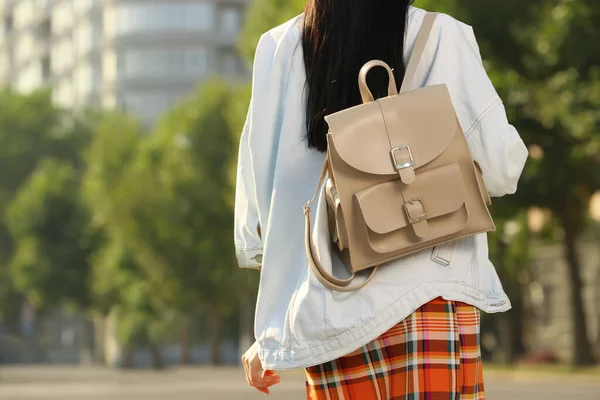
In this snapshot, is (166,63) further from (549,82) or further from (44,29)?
(549,82)

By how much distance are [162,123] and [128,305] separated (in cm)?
712

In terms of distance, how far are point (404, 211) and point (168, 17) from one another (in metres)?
76.1

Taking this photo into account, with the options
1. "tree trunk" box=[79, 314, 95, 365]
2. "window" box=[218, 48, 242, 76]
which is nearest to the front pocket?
"tree trunk" box=[79, 314, 95, 365]

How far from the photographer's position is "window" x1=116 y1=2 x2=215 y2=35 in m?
77.7

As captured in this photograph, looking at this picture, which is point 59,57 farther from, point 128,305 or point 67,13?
point 128,305

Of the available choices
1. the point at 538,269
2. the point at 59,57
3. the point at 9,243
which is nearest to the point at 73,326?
the point at 9,243

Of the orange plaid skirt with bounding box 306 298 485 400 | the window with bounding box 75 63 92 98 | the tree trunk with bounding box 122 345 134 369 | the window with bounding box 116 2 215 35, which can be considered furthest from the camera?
the window with bounding box 75 63 92 98

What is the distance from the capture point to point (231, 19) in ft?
261

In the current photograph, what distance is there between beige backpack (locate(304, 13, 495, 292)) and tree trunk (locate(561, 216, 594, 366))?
27.5m

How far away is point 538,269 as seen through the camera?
44.1 m

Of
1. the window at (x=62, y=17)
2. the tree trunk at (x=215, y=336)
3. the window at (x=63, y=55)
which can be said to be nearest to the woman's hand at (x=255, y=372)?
the tree trunk at (x=215, y=336)

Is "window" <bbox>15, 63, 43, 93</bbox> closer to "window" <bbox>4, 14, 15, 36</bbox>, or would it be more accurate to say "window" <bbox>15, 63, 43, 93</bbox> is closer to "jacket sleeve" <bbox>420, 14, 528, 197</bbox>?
"window" <bbox>4, 14, 15, 36</bbox>

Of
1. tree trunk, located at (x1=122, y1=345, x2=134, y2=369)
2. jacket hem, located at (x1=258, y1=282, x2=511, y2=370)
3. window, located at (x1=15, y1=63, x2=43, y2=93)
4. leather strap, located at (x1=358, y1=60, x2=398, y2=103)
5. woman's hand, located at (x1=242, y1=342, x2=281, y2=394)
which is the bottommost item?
tree trunk, located at (x1=122, y1=345, x2=134, y2=369)

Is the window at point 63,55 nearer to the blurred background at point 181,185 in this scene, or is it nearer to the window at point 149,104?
the blurred background at point 181,185
